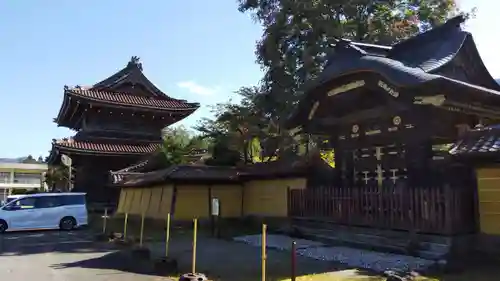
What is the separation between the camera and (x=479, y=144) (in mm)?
10203

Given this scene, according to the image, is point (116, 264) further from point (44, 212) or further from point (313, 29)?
point (313, 29)

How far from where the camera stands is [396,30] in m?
21.7

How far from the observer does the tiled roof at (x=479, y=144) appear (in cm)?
977

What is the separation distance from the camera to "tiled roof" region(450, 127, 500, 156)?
385 inches

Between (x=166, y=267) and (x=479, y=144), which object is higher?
(x=479, y=144)

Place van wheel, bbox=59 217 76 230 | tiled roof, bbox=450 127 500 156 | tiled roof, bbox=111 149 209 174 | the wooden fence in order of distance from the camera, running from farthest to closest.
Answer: tiled roof, bbox=111 149 209 174 → van wheel, bbox=59 217 76 230 → the wooden fence → tiled roof, bbox=450 127 500 156

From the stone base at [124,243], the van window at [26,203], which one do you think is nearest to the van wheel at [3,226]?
the van window at [26,203]

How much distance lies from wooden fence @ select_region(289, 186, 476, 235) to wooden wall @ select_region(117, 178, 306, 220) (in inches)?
147

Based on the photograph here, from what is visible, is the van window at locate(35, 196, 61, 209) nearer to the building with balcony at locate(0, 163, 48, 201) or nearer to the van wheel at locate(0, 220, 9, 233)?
the van wheel at locate(0, 220, 9, 233)

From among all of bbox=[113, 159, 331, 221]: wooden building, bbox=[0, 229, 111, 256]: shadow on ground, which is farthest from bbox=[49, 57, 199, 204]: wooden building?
bbox=[0, 229, 111, 256]: shadow on ground

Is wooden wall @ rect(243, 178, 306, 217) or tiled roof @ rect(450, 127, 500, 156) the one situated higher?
tiled roof @ rect(450, 127, 500, 156)

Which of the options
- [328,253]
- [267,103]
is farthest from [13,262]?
[267,103]

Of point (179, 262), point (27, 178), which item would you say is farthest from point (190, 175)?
point (27, 178)

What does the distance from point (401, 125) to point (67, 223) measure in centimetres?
1713
